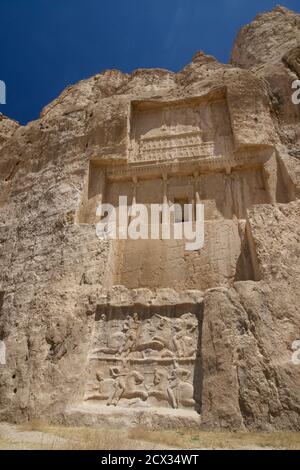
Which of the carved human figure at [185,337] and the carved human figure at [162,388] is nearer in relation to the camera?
the carved human figure at [162,388]

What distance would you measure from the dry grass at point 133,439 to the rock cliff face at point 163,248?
0.37 m

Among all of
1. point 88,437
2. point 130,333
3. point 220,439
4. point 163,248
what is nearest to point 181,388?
point 220,439

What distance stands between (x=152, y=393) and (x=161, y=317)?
5.28 feet

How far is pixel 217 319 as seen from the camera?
732 centimetres

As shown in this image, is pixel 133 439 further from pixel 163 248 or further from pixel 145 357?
pixel 163 248

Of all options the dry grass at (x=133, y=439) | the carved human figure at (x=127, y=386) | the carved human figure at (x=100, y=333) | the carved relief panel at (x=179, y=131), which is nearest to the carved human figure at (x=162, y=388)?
the carved human figure at (x=127, y=386)

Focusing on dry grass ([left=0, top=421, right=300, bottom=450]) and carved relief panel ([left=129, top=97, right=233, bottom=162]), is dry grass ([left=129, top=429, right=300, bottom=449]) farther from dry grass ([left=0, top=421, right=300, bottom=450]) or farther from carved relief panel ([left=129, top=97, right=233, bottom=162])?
carved relief panel ([left=129, top=97, right=233, bottom=162])

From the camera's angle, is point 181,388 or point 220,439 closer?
point 220,439

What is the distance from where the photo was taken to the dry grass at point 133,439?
200 inches

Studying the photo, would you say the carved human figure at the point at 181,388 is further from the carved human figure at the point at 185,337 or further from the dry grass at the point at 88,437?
the dry grass at the point at 88,437

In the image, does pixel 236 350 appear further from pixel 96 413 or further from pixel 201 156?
pixel 201 156

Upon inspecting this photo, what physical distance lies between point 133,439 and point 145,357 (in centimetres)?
207

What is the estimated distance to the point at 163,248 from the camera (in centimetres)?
1015

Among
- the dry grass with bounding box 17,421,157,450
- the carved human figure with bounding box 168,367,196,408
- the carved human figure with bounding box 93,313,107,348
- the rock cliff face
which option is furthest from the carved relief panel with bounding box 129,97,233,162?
the dry grass with bounding box 17,421,157,450
